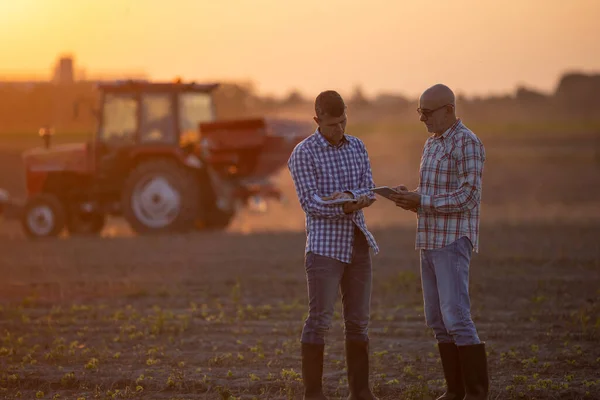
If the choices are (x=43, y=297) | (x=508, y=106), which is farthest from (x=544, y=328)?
(x=508, y=106)

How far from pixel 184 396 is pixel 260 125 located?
409 inches

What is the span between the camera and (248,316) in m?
9.45

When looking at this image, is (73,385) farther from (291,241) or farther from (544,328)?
(291,241)

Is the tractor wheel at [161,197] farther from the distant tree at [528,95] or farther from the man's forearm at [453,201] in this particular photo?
the distant tree at [528,95]

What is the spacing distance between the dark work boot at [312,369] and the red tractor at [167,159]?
35.6ft

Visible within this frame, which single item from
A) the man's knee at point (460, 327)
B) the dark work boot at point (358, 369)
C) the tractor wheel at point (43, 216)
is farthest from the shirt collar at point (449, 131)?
the tractor wheel at point (43, 216)

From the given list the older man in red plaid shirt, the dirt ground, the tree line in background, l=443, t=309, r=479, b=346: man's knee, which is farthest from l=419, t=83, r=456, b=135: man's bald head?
the tree line in background

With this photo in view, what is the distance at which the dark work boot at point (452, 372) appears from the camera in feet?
19.2

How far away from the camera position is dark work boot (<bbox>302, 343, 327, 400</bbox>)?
5.75 meters

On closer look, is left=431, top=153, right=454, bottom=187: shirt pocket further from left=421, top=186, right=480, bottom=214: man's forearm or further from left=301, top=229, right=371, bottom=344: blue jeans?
left=301, top=229, right=371, bottom=344: blue jeans

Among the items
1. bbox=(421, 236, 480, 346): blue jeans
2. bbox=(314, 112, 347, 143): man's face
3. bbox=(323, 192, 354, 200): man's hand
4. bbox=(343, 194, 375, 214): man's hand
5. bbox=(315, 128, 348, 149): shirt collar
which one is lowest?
bbox=(421, 236, 480, 346): blue jeans

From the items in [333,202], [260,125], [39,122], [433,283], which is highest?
[39,122]

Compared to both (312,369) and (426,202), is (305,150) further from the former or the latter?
(312,369)

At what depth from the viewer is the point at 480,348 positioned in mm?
5680
